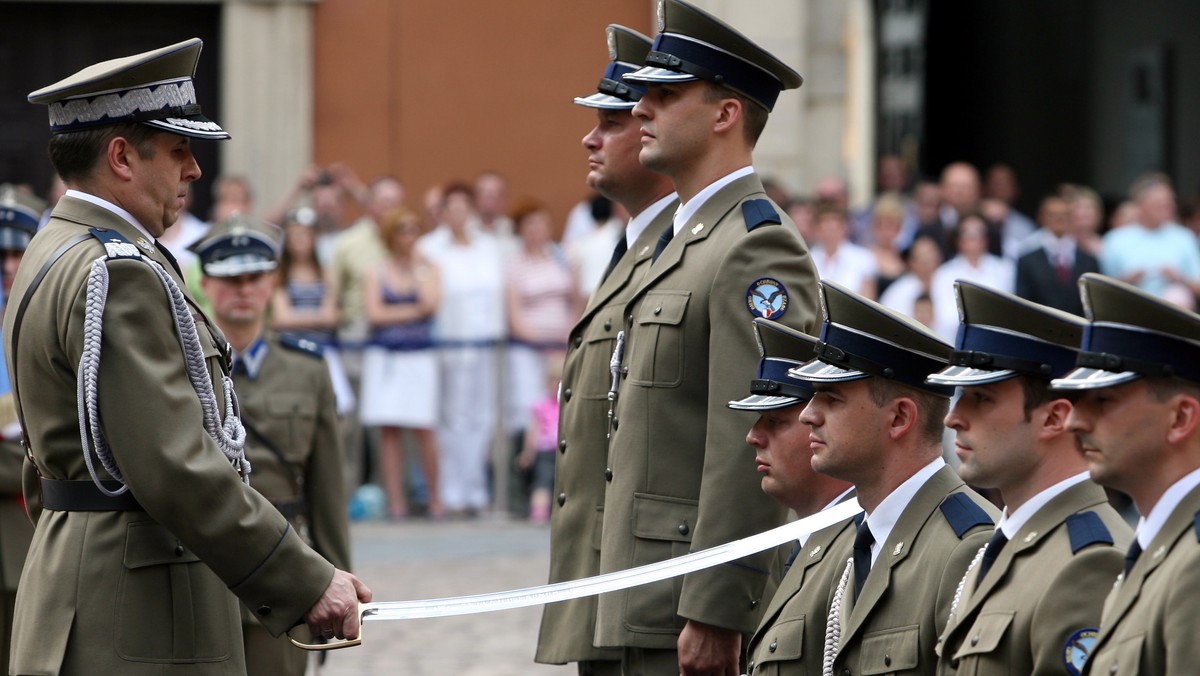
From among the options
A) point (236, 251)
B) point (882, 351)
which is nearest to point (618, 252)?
point (882, 351)

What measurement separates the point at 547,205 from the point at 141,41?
3.28 meters

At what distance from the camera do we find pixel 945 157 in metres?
24.6

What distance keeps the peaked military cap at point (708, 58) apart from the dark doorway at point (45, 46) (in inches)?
411

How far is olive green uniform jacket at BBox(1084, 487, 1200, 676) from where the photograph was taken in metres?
3.35

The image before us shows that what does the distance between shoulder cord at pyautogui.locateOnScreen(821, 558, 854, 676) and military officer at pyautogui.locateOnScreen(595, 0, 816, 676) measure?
31 centimetres

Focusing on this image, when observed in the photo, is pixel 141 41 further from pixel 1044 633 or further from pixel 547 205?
pixel 1044 633

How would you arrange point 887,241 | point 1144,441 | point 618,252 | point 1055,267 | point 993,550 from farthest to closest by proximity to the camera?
point 887,241
point 1055,267
point 618,252
point 993,550
point 1144,441

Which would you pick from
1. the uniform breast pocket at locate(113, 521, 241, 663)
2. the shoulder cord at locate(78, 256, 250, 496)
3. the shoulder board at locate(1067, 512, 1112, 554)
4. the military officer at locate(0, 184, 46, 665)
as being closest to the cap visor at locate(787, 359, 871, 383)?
the shoulder board at locate(1067, 512, 1112, 554)

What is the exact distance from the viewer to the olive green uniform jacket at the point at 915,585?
425 centimetres

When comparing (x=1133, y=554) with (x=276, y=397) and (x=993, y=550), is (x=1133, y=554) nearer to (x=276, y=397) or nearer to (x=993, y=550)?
(x=993, y=550)

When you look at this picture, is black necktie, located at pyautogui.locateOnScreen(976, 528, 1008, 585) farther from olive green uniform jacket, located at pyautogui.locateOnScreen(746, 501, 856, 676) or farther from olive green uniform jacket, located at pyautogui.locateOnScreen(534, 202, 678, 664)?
olive green uniform jacket, located at pyautogui.locateOnScreen(534, 202, 678, 664)

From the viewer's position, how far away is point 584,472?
5.28 meters

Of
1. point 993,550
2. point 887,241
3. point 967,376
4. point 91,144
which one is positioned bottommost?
point 993,550

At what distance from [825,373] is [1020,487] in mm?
604
